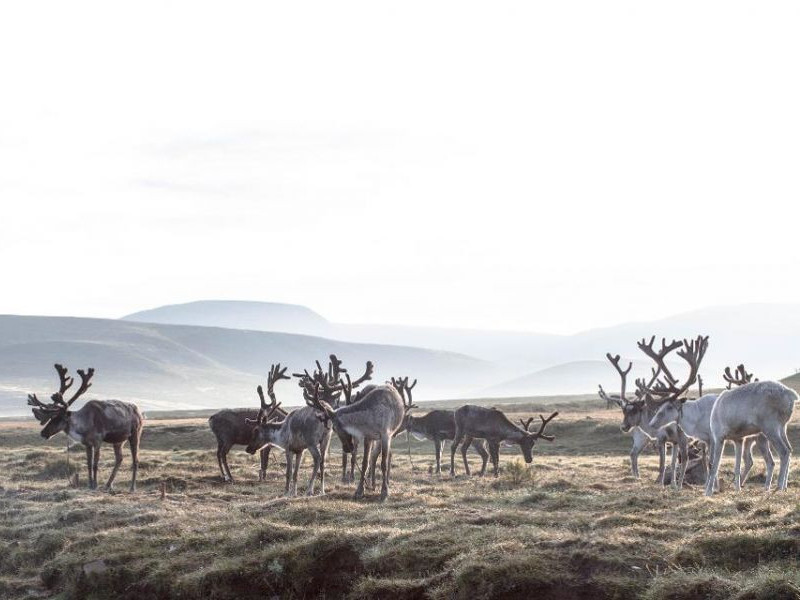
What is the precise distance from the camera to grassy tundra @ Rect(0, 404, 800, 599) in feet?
44.8

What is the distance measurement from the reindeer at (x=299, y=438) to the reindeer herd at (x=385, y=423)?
0.03 meters

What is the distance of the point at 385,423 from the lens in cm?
2322

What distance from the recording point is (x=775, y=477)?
957 inches

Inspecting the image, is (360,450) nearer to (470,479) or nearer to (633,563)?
(470,479)

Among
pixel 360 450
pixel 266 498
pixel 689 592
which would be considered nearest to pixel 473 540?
pixel 689 592

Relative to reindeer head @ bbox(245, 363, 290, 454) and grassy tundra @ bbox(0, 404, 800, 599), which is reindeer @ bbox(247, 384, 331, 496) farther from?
grassy tundra @ bbox(0, 404, 800, 599)

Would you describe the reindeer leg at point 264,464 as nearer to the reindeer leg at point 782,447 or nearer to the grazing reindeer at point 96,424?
the grazing reindeer at point 96,424

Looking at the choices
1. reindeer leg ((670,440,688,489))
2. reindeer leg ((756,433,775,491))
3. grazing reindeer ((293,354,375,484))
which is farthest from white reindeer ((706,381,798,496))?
grazing reindeer ((293,354,375,484))

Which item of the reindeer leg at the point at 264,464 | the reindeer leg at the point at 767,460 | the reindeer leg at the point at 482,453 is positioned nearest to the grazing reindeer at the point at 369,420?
the reindeer leg at the point at 264,464

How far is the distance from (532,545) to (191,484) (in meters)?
15.2

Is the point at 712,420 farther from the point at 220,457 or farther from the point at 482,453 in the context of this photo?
the point at 220,457

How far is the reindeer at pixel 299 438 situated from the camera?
24.7m

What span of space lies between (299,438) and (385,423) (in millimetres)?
3453

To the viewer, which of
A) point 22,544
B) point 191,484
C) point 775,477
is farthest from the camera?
point 191,484
